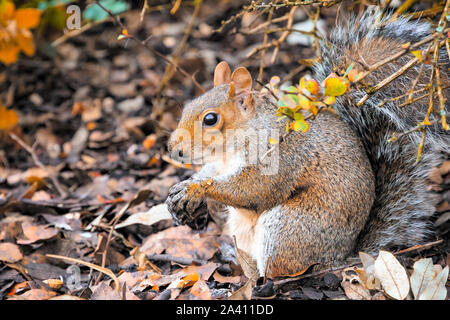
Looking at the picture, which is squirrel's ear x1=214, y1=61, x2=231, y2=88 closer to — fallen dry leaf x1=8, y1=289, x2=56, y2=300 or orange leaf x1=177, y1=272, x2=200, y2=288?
orange leaf x1=177, y1=272, x2=200, y2=288

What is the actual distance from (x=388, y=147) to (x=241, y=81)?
0.73 metres

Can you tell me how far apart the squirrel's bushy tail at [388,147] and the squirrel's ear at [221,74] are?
43 cm

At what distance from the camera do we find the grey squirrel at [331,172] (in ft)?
6.93

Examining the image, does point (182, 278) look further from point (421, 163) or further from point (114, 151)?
point (114, 151)

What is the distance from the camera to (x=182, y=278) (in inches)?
82.8

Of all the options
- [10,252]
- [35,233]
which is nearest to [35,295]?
[10,252]

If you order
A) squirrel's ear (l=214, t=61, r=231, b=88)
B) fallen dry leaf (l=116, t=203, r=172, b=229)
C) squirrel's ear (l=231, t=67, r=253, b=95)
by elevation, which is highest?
squirrel's ear (l=214, t=61, r=231, b=88)

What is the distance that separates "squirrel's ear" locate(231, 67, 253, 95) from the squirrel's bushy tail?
39 cm

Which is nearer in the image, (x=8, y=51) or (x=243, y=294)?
(x=243, y=294)

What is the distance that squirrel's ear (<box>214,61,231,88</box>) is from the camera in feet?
7.72

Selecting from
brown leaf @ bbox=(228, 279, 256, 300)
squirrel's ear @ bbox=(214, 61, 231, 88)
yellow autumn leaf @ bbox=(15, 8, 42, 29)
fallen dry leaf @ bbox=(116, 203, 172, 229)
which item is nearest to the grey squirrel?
squirrel's ear @ bbox=(214, 61, 231, 88)

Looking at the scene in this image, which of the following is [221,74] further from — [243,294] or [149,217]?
[243,294]

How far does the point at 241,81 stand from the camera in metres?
2.14
